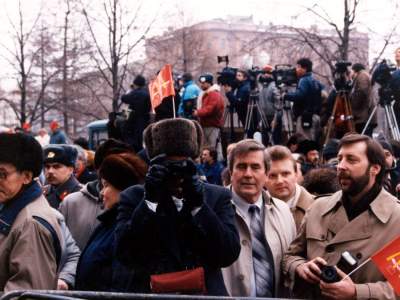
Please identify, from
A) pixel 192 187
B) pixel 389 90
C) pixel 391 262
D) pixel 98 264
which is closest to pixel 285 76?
pixel 389 90

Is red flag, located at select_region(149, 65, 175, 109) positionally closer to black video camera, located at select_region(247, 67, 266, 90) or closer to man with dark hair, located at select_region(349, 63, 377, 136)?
man with dark hair, located at select_region(349, 63, 377, 136)

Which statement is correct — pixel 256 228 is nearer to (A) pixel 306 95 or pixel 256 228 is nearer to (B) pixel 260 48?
(A) pixel 306 95

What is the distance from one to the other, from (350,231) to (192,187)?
1168mm

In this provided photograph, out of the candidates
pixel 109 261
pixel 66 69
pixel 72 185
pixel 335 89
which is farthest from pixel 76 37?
pixel 109 261

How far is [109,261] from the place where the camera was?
435 cm

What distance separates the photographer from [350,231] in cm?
416

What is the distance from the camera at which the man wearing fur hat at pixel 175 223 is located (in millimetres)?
3496

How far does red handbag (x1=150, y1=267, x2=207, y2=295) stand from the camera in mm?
3643

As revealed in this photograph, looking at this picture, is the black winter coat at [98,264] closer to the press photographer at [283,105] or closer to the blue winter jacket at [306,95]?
the blue winter jacket at [306,95]

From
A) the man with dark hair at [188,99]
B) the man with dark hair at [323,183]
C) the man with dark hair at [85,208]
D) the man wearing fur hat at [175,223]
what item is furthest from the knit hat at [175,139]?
the man with dark hair at [188,99]

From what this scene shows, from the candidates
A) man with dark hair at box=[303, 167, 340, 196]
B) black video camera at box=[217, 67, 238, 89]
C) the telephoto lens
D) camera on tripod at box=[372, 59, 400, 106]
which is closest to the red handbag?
the telephoto lens

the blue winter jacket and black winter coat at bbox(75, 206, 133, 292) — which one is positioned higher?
the blue winter jacket

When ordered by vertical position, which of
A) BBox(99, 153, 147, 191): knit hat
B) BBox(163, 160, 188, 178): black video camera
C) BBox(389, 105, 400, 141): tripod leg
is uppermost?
BBox(163, 160, 188, 178): black video camera

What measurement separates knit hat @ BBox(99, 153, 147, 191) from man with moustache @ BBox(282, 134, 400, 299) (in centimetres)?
111
